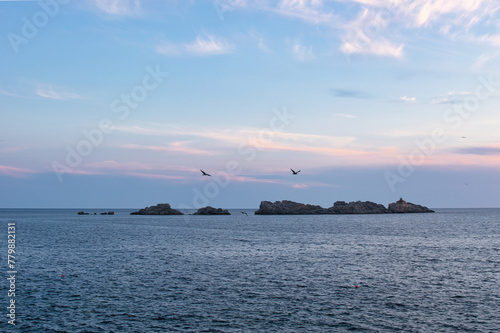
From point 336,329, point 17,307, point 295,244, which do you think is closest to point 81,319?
point 17,307

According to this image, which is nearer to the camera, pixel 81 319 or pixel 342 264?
pixel 81 319

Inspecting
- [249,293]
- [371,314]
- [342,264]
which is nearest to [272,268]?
[342,264]

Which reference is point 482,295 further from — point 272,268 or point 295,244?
point 295,244

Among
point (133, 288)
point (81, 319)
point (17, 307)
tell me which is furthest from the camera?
point (133, 288)

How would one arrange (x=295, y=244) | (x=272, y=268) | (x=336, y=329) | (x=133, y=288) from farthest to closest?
(x=295, y=244) < (x=272, y=268) < (x=133, y=288) < (x=336, y=329)

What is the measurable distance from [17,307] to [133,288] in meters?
11.0

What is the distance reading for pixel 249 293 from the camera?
136 ft

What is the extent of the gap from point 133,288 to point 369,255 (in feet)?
135

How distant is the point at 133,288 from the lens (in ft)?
145

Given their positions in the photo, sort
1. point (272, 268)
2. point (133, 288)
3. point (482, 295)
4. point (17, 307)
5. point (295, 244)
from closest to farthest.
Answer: point (17, 307) < point (482, 295) < point (133, 288) < point (272, 268) < point (295, 244)

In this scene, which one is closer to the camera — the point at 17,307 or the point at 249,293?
the point at 17,307

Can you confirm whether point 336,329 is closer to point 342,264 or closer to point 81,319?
point 81,319

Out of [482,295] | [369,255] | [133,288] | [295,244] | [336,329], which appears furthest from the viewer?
[295,244]

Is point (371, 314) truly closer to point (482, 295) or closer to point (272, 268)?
point (482, 295)
